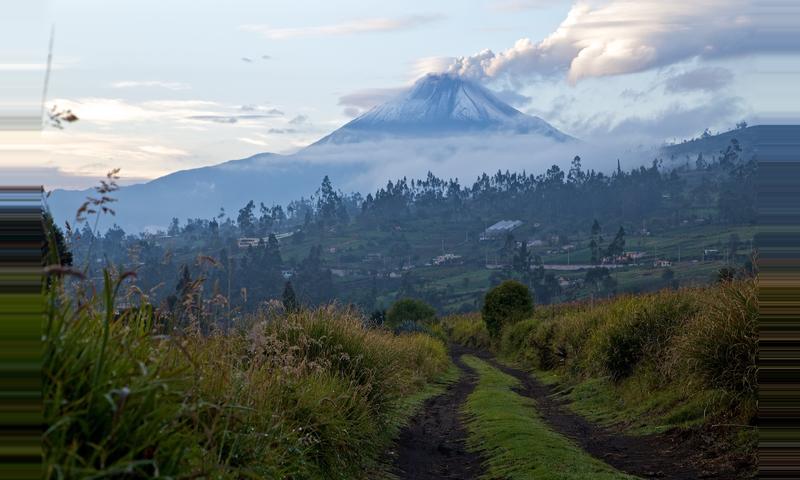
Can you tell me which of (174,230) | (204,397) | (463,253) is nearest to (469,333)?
(174,230)

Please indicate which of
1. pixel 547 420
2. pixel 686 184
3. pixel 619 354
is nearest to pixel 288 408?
pixel 547 420

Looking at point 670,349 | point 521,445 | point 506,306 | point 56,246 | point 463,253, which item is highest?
point 56,246

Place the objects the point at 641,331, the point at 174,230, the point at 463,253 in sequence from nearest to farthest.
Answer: the point at 174,230
the point at 641,331
the point at 463,253

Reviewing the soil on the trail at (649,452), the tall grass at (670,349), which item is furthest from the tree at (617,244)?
the soil on the trail at (649,452)

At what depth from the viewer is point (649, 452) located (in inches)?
497

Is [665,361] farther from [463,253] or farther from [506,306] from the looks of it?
[463,253]

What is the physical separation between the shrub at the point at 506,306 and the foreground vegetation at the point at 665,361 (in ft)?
43.1

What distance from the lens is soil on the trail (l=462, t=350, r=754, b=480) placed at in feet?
34.8

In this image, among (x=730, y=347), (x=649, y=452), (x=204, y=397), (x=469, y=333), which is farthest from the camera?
(x=469, y=333)

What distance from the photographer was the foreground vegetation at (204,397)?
3.63 m

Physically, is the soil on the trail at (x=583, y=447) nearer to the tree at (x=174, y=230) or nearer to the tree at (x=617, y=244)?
the tree at (x=174, y=230)

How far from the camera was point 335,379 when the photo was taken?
10578 mm

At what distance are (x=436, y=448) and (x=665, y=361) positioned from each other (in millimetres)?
5524

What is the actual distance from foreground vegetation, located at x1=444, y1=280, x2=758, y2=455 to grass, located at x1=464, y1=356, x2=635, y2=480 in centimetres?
177
